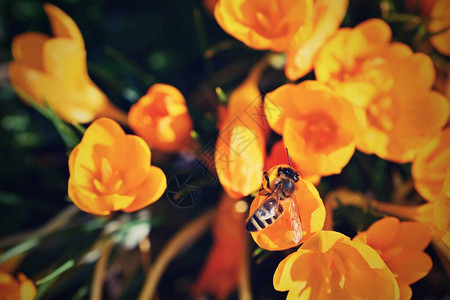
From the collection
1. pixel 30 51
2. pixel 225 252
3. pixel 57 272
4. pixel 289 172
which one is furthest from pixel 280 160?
pixel 30 51

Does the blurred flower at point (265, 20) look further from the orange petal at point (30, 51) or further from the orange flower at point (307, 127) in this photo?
the orange petal at point (30, 51)

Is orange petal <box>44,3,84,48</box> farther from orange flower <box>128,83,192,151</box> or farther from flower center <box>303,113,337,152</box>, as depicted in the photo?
flower center <box>303,113,337,152</box>

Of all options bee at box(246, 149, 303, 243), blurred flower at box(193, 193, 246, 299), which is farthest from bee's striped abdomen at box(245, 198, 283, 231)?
blurred flower at box(193, 193, 246, 299)

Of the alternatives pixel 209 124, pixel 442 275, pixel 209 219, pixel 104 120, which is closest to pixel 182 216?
pixel 209 219

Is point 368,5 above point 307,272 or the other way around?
above

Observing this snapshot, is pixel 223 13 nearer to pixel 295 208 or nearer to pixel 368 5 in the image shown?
pixel 295 208

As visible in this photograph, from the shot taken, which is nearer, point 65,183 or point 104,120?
point 104,120
